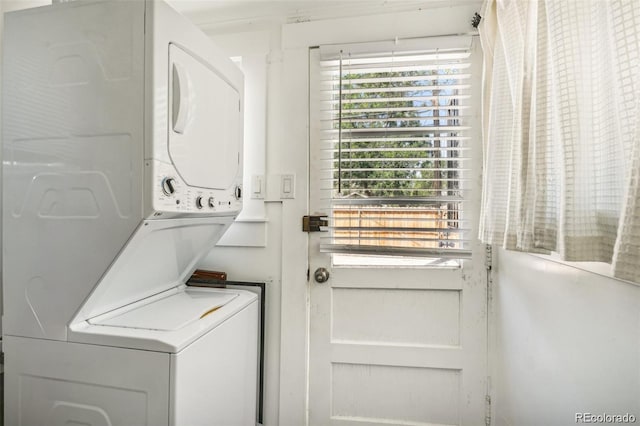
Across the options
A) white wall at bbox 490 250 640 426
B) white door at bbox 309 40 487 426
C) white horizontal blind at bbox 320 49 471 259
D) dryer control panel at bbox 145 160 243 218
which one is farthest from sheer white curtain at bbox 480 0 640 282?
dryer control panel at bbox 145 160 243 218

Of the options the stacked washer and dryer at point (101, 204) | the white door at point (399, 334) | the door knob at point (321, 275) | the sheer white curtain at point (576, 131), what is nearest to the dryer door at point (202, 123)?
the stacked washer and dryer at point (101, 204)

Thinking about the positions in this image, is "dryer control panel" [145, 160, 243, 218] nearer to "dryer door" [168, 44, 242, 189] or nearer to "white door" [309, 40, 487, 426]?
"dryer door" [168, 44, 242, 189]

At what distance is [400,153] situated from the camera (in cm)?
163

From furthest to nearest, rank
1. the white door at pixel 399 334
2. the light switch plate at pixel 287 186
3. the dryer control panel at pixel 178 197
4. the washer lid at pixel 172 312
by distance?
the light switch plate at pixel 287 186, the white door at pixel 399 334, the washer lid at pixel 172 312, the dryer control panel at pixel 178 197

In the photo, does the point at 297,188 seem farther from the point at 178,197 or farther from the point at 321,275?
the point at 178,197

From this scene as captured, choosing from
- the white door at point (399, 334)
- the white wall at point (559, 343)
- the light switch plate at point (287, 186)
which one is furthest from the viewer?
the light switch plate at point (287, 186)

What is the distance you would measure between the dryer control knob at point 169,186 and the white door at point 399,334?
31.4 inches

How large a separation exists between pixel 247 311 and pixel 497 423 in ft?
4.24

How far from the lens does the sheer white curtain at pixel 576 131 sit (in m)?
0.64

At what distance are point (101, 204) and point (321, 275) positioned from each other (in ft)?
3.34

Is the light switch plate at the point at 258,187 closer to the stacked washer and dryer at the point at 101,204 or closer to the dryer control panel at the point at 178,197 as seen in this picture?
the dryer control panel at the point at 178,197

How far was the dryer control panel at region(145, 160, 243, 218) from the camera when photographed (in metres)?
0.98

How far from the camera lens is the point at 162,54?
1.00 meters

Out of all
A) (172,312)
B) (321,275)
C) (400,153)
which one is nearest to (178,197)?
(172,312)
